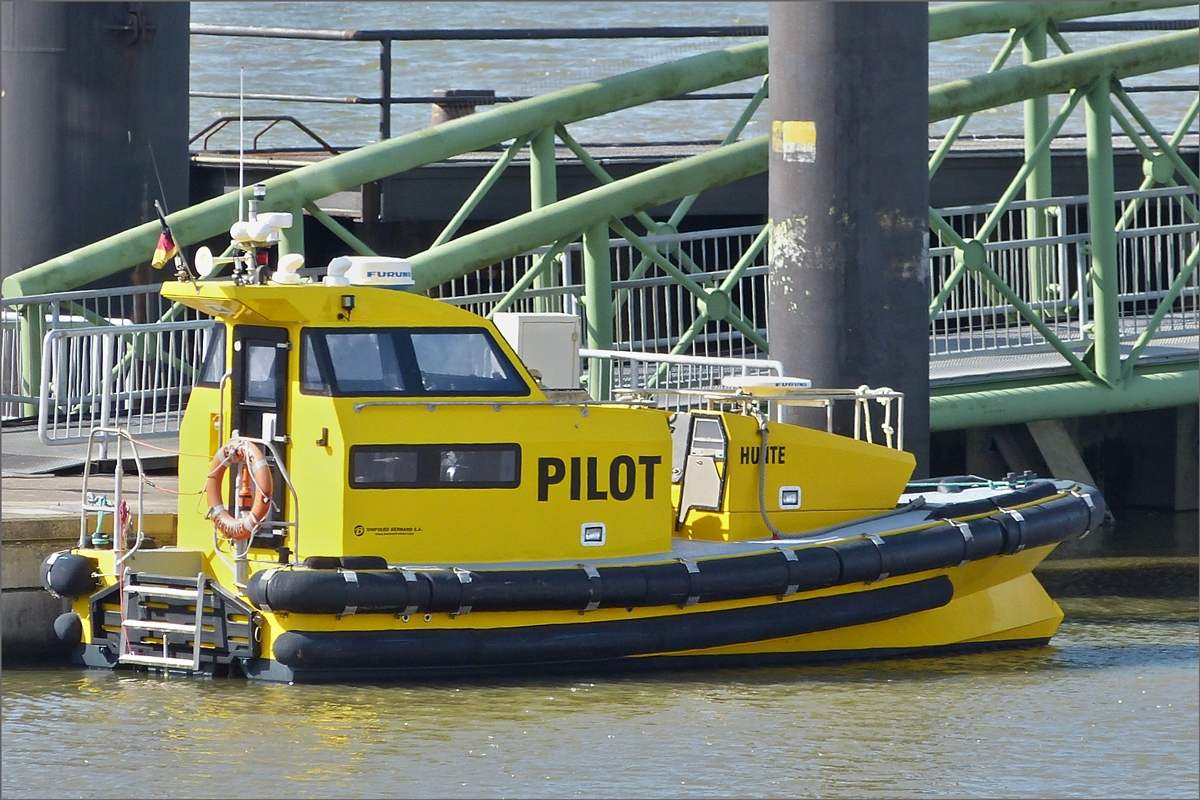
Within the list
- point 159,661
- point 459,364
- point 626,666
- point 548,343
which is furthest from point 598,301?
point 159,661

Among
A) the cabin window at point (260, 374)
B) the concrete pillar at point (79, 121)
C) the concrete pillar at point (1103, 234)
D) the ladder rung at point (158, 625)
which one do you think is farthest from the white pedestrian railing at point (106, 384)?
the concrete pillar at point (1103, 234)

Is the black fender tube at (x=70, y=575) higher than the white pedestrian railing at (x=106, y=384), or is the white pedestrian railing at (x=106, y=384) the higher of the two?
the white pedestrian railing at (x=106, y=384)

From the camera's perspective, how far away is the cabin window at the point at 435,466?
997 centimetres

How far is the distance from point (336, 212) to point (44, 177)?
2213 mm

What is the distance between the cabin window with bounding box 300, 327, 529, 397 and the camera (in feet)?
33.1

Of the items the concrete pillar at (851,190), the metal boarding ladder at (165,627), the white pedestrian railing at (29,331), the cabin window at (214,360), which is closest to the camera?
the metal boarding ladder at (165,627)

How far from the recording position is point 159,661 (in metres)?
10.2

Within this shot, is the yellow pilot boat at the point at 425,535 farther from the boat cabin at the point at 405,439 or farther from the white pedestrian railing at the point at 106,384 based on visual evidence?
the white pedestrian railing at the point at 106,384

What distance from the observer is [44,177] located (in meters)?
15.4

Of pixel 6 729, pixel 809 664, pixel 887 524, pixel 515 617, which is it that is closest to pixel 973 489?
pixel 887 524

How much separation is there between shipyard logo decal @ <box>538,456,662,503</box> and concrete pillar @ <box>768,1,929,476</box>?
2.43 m

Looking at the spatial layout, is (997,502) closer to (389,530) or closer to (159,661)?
(389,530)

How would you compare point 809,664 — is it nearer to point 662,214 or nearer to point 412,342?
point 412,342

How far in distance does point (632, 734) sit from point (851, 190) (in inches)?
180
